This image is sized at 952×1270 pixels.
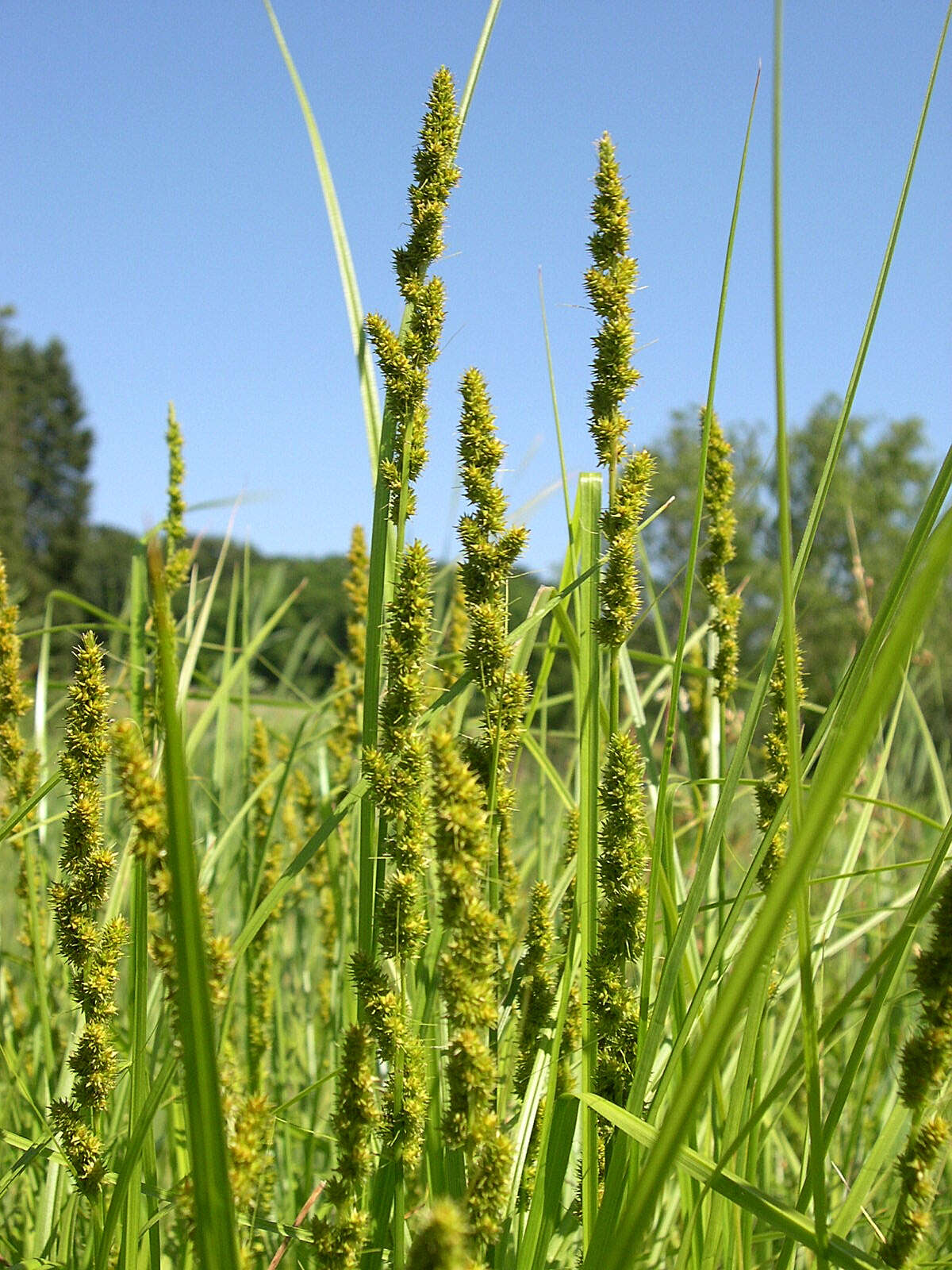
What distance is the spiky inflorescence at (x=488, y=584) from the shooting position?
0.99 meters

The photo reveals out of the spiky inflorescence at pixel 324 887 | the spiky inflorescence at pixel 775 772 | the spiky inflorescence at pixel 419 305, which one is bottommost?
the spiky inflorescence at pixel 324 887

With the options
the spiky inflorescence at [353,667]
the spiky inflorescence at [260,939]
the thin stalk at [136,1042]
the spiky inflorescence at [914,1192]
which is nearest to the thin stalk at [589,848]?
the spiky inflorescence at [914,1192]

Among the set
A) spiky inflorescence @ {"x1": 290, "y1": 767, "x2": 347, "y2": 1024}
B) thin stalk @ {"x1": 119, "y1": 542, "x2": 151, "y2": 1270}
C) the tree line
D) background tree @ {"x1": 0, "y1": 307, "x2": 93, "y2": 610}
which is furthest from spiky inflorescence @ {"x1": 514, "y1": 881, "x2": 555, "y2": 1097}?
background tree @ {"x1": 0, "y1": 307, "x2": 93, "y2": 610}

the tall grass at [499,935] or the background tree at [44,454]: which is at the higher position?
the background tree at [44,454]

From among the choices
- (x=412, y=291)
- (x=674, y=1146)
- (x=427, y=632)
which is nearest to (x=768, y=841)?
(x=427, y=632)

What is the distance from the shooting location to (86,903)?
1.05m

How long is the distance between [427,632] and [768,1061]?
1.11 meters

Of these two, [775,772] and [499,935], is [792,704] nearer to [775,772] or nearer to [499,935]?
[499,935]

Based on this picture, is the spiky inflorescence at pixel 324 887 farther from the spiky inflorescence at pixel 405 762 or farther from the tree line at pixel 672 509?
the tree line at pixel 672 509

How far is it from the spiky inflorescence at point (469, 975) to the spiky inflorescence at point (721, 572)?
87 centimetres

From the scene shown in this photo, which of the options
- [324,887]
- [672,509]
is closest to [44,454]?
[672,509]

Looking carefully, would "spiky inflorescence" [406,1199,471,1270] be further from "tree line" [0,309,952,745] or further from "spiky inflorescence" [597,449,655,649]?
"tree line" [0,309,952,745]

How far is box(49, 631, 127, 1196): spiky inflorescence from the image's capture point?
101 centimetres

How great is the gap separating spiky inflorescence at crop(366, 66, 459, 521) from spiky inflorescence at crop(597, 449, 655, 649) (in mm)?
217
